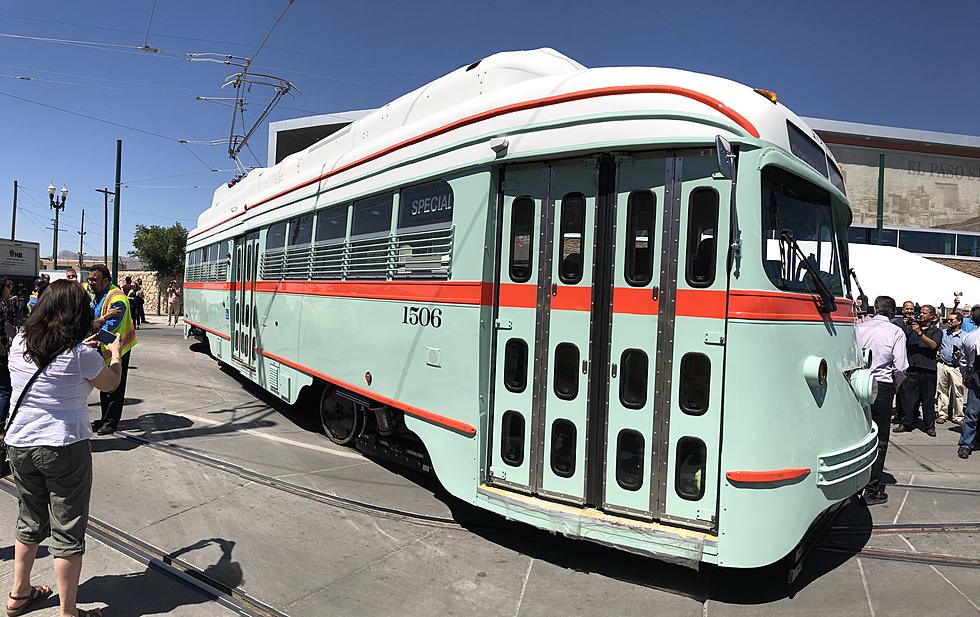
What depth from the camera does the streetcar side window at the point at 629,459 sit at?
3742 mm

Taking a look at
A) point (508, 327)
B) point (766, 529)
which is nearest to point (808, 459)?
point (766, 529)

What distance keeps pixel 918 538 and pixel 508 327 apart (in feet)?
12.2

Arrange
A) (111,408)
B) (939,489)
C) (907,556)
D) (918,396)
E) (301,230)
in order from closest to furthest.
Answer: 1. (907,556)
2. (939,489)
3. (111,408)
4. (301,230)
5. (918,396)

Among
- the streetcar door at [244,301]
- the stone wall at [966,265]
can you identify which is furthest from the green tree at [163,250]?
the stone wall at [966,265]

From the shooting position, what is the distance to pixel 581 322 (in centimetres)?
396

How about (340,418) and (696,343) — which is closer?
(696,343)

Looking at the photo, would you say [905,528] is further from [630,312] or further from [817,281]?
[630,312]

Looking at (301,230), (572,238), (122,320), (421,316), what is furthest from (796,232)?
(122,320)

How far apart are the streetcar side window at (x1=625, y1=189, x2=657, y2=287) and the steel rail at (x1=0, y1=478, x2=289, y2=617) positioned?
2849 millimetres

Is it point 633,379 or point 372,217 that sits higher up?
point 372,217

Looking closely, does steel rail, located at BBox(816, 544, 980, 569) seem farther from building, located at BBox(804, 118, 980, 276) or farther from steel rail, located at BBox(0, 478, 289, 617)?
building, located at BBox(804, 118, 980, 276)

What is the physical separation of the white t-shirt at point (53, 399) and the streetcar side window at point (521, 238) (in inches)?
99.5

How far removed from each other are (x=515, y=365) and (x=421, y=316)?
3.27 ft

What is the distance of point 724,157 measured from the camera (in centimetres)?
342
